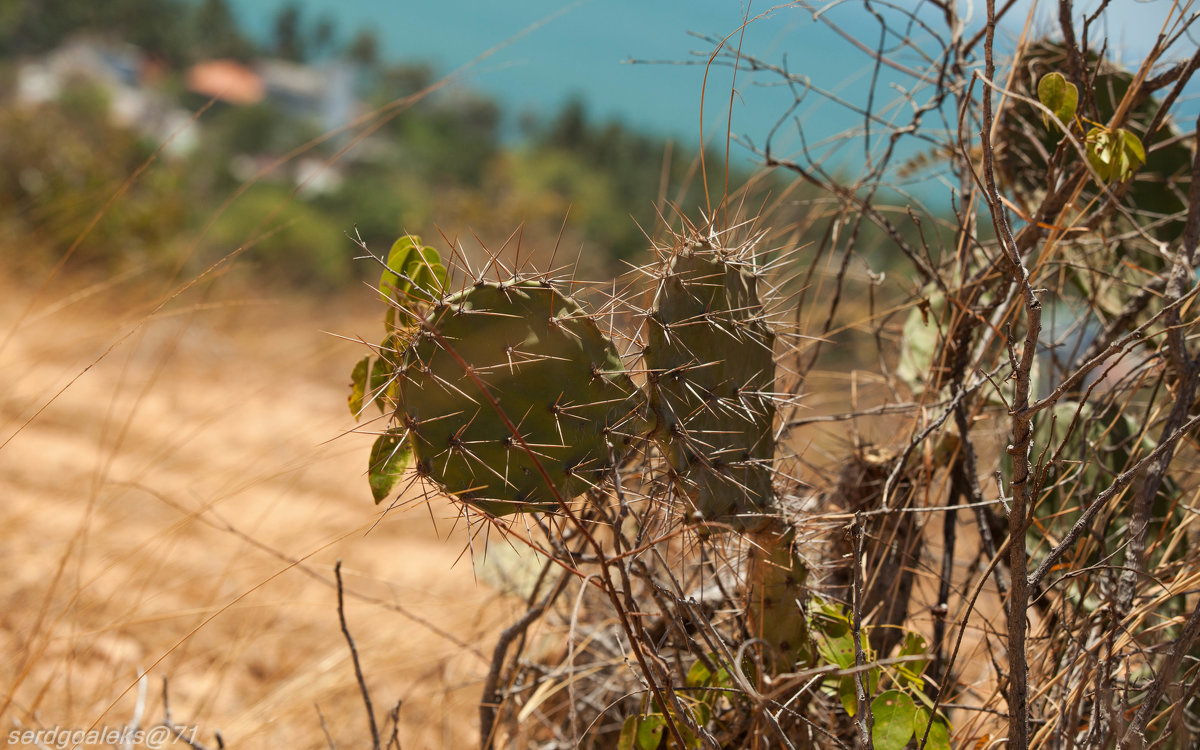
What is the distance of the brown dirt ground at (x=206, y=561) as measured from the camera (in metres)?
1.29

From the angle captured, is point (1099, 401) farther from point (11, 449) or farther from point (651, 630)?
point (11, 449)

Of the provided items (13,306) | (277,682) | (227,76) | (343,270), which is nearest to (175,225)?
(13,306)

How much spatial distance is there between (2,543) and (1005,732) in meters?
2.27

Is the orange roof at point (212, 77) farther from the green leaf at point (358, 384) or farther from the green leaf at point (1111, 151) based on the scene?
the green leaf at point (1111, 151)

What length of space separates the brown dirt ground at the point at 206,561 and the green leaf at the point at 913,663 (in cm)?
46

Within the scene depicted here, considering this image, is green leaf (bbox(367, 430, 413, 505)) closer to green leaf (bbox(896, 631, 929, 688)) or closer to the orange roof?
green leaf (bbox(896, 631, 929, 688))

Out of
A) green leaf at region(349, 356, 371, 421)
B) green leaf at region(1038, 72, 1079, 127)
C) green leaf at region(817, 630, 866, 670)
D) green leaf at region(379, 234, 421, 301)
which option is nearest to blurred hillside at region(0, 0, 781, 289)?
green leaf at region(379, 234, 421, 301)

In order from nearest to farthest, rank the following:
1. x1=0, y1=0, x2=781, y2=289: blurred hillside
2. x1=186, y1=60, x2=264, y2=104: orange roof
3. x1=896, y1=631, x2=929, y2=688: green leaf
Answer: x1=896, y1=631, x2=929, y2=688: green leaf
x1=0, y1=0, x2=781, y2=289: blurred hillside
x1=186, y1=60, x2=264, y2=104: orange roof

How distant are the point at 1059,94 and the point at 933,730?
2.14 feet

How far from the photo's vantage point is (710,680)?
87 cm

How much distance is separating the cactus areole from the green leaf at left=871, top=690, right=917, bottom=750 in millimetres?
336

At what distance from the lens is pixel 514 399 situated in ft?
2.35

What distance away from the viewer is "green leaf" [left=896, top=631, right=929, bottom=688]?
2.58ft

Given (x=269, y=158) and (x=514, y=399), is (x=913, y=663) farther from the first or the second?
(x=269, y=158)
